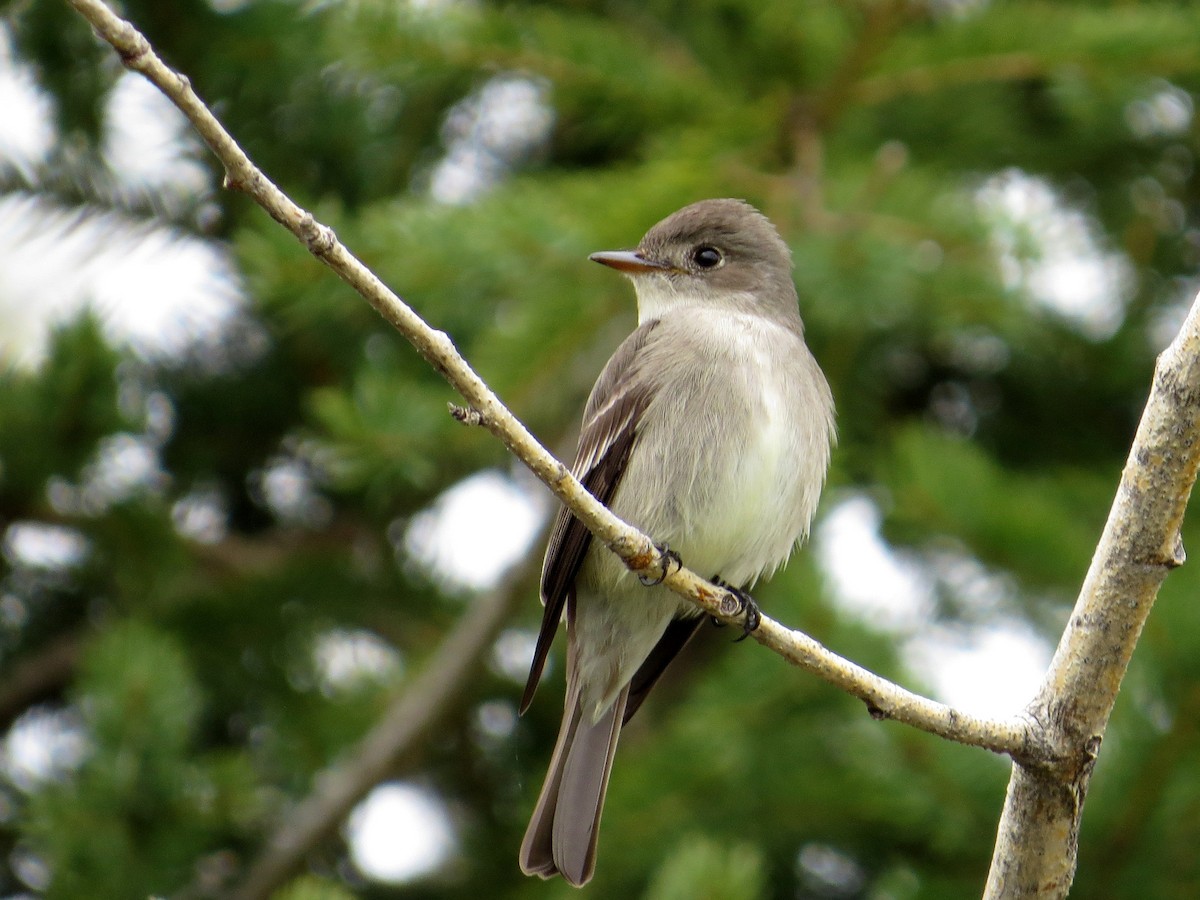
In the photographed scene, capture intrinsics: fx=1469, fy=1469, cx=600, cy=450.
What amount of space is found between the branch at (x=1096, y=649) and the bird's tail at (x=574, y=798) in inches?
45.9

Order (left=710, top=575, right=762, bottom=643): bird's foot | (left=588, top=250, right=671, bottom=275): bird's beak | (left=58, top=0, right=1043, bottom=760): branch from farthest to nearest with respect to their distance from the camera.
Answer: (left=588, top=250, right=671, bottom=275): bird's beak → (left=710, top=575, right=762, bottom=643): bird's foot → (left=58, top=0, right=1043, bottom=760): branch

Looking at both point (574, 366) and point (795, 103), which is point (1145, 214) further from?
point (574, 366)

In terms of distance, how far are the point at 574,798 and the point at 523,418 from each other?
962 millimetres

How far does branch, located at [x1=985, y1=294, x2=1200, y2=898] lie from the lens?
2.05 metres

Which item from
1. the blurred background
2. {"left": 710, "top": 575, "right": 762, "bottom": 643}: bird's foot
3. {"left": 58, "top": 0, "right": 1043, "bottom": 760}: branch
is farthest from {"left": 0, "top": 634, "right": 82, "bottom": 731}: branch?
{"left": 58, "top": 0, "right": 1043, "bottom": 760}: branch

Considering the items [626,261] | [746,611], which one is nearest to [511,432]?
[746,611]

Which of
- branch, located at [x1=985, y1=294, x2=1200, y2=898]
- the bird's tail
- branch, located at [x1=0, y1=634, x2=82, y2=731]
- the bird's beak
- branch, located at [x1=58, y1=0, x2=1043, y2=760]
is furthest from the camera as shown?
branch, located at [x1=0, y1=634, x2=82, y2=731]

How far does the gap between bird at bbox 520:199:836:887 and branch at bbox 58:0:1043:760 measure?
0.59m

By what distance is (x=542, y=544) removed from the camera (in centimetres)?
373

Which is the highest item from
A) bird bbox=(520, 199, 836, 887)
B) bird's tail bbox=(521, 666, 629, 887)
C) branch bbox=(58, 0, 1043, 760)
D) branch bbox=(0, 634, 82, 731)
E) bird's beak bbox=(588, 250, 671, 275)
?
branch bbox=(58, 0, 1043, 760)

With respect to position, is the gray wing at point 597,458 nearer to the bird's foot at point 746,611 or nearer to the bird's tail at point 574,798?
the bird's tail at point 574,798

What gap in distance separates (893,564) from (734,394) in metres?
1.28

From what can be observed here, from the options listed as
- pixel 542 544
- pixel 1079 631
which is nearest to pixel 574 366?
pixel 542 544

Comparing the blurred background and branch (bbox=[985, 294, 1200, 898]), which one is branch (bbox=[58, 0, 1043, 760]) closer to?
branch (bbox=[985, 294, 1200, 898])
